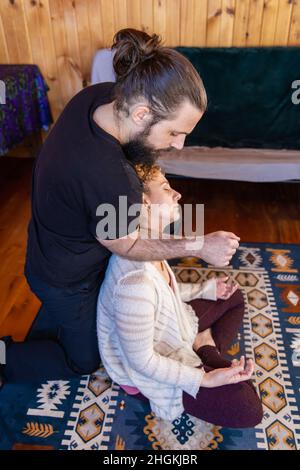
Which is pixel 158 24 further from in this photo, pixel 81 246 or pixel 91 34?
pixel 81 246

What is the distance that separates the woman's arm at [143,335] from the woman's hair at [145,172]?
10.4 inches


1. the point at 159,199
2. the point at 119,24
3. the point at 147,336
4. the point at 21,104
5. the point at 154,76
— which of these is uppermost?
the point at 154,76

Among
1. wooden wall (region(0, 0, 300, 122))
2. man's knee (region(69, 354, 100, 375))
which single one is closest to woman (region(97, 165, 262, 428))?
man's knee (region(69, 354, 100, 375))

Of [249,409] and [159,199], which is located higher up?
[159,199]

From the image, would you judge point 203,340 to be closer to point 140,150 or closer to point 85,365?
point 85,365

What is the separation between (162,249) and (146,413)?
592mm

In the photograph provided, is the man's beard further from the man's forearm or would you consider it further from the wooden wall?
the wooden wall

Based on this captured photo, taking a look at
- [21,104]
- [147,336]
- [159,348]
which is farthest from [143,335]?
[21,104]

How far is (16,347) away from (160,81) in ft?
3.36

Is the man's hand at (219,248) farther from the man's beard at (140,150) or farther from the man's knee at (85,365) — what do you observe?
the man's knee at (85,365)

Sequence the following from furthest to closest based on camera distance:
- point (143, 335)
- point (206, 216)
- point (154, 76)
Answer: point (206, 216) < point (143, 335) < point (154, 76)

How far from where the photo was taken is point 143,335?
118 centimetres

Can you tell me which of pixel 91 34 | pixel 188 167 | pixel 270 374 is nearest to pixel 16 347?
pixel 270 374

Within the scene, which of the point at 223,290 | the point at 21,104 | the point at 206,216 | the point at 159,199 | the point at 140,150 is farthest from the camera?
the point at 21,104
